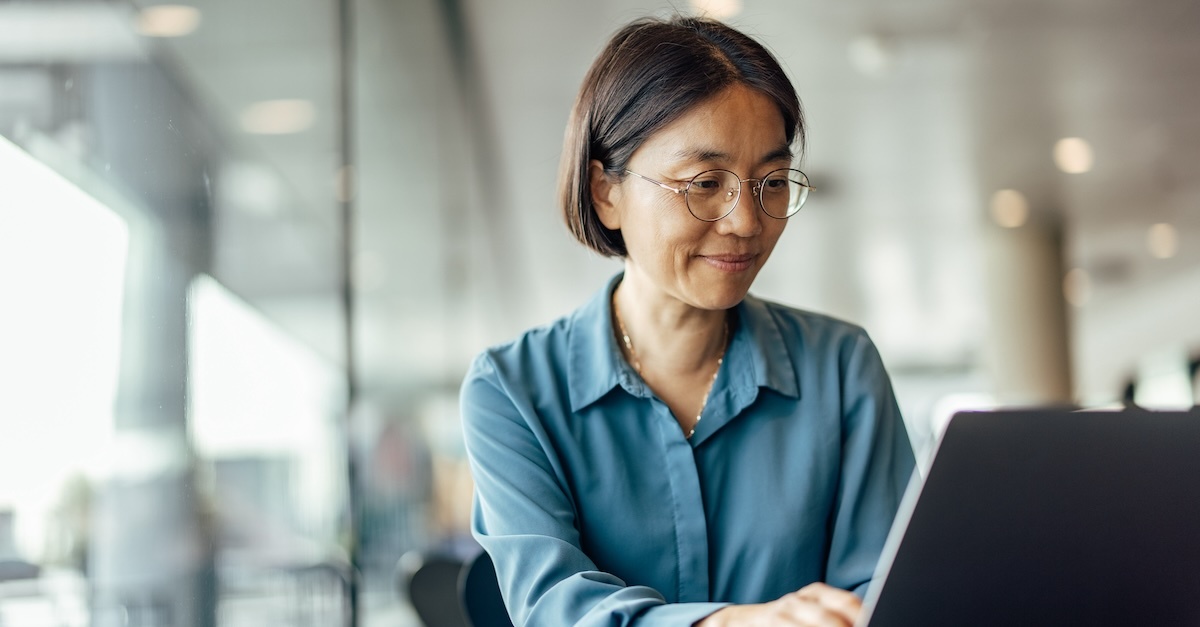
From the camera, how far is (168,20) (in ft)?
5.07

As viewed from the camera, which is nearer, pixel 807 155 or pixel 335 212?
pixel 807 155

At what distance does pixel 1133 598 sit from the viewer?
78 centimetres

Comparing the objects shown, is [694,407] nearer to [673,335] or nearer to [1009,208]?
[673,335]

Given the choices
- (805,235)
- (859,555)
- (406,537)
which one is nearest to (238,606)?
(859,555)

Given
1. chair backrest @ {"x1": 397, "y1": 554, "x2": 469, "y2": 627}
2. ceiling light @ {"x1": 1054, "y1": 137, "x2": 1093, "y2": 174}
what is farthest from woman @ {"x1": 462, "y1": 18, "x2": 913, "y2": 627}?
ceiling light @ {"x1": 1054, "y1": 137, "x2": 1093, "y2": 174}

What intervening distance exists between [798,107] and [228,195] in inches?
41.8


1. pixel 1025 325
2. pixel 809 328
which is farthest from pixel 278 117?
pixel 1025 325

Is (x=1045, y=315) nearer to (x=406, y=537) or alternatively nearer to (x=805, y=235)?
(x=805, y=235)

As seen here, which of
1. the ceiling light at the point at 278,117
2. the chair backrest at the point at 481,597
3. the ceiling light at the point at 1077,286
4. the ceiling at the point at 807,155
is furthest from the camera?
the ceiling light at the point at 1077,286

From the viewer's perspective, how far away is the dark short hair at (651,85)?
121 centimetres

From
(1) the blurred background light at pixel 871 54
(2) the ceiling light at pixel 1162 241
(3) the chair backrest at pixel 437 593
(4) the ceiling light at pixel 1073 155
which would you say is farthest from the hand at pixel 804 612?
(2) the ceiling light at pixel 1162 241

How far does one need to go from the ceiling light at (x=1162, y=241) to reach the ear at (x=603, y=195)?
9.74 metres

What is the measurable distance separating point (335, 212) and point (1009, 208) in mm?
7865

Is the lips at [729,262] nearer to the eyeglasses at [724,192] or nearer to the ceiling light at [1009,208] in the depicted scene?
the eyeglasses at [724,192]
